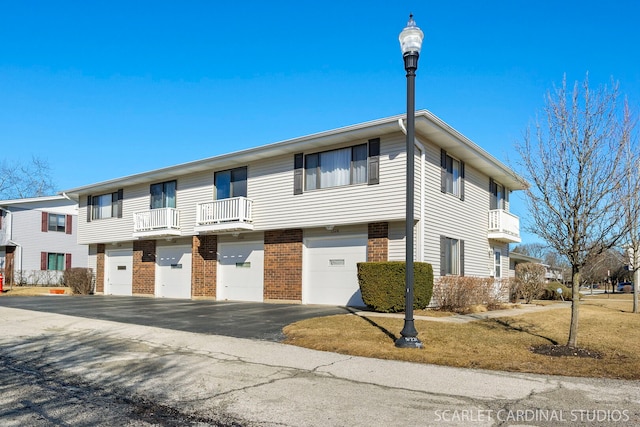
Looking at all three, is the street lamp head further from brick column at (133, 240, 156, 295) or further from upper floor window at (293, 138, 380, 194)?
brick column at (133, 240, 156, 295)

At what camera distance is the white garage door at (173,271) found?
2136cm

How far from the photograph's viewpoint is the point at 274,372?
693 cm

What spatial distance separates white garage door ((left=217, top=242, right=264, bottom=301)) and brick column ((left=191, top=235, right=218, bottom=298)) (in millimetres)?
256

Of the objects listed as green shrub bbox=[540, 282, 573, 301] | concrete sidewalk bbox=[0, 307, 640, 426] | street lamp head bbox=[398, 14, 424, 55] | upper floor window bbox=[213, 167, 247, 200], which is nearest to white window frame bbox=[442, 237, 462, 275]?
upper floor window bbox=[213, 167, 247, 200]

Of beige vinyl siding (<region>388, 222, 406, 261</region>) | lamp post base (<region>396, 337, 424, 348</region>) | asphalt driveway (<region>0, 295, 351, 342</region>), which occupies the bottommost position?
asphalt driveway (<region>0, 295, 351, 342</region>)

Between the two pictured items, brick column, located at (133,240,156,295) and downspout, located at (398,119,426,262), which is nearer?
downspout, located at (398,119,426,262)

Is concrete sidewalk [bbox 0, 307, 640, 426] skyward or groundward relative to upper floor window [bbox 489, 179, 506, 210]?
groundward

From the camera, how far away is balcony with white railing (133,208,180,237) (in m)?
20.8

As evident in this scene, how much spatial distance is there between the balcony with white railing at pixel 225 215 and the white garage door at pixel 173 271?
2596mm

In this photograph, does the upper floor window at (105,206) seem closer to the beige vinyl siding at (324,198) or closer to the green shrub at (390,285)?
the beige vinyl siding at (324,198)

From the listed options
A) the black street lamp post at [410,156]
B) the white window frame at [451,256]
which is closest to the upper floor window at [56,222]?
the white window frame at [451,256]

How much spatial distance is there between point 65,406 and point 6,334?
20.9 ft

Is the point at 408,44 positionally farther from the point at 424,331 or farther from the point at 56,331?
the point at 56,331

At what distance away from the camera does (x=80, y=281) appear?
2547cm
